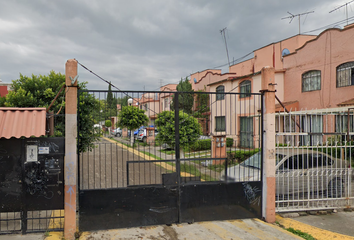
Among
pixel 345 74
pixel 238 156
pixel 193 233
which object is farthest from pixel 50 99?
pixel 345 74

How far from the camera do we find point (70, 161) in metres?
4.55

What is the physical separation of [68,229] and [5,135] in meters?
2.07

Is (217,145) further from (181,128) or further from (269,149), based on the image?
(269,149)

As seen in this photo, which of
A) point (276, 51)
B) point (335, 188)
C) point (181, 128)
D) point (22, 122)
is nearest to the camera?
point (22, 122)

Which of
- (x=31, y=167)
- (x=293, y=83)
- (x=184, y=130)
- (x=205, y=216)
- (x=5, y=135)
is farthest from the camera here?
(x=293, y=83)

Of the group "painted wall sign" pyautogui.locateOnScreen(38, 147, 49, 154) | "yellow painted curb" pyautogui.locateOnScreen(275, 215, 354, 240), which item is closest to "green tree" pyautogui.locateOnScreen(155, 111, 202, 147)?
"yellow painted curb" pyautogui.locateOnScreen(275, 215, 354, 240)

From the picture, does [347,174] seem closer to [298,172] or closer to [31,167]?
[298,172]

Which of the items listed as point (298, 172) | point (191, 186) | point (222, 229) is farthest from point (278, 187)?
point (191, 186)

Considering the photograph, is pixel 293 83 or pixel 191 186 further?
pixel 293 83

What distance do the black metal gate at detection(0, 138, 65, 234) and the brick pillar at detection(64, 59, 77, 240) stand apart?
0.43 feet

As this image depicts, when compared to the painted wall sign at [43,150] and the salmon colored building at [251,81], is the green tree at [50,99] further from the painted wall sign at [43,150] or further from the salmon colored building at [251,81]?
the salmon colored building at [251,81]

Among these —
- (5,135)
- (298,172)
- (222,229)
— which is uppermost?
(5,135)

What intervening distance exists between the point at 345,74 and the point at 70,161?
13972 millimetres

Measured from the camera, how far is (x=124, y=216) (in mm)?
4832
